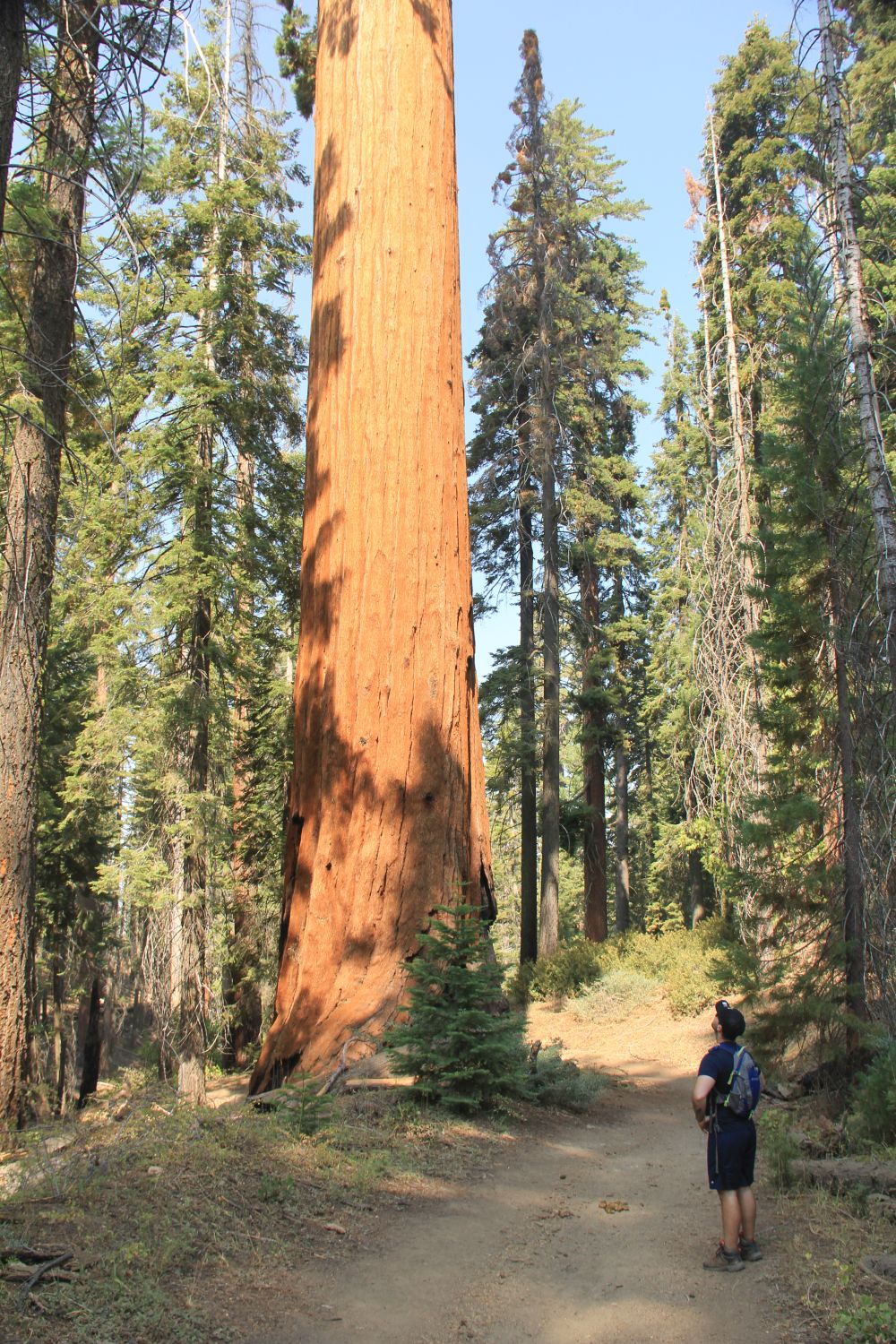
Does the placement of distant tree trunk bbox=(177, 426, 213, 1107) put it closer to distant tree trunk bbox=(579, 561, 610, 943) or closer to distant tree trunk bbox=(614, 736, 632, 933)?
distant tree trunk bbox=(579, 561, 610, 943)

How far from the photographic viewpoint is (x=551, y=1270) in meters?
4.45

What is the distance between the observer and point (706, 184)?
21750mm

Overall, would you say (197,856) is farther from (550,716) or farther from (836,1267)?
(550,716)

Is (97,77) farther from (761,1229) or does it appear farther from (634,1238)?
(761,1229)

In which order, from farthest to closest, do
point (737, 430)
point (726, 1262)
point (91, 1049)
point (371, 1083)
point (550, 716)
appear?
1. point (550, 716)
2. point (737, 430)
3. point (91, 1049)
4. point (371, 1083)
5. point (726, 1262)

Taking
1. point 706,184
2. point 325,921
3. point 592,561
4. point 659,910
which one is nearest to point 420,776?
point 325,921

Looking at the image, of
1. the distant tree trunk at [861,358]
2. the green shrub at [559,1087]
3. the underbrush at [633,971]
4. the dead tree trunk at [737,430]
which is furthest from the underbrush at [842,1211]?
the dead tree trunk at [737,430]

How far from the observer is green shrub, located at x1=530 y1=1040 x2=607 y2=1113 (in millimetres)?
7738

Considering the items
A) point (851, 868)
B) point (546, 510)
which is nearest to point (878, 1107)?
point (851, 868)

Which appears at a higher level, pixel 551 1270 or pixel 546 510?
pixel 546 510

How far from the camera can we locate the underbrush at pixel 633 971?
1576cm

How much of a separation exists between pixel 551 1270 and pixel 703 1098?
1.13 metres

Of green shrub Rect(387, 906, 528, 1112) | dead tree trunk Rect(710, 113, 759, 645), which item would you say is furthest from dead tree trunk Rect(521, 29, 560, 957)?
green shrub Rect(387, 906, 528, 1112)

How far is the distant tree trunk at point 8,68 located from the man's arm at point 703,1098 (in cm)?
505
